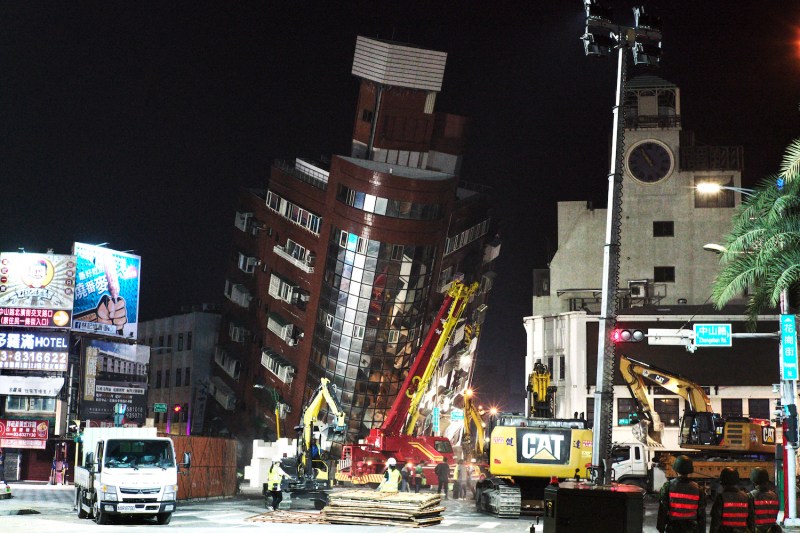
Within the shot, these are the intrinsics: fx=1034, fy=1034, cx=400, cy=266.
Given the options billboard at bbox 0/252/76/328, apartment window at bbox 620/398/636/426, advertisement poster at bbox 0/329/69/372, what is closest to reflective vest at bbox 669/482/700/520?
apartment window at bbox 620/398/636/426

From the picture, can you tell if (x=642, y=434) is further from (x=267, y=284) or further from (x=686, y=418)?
(x=267, y=284)

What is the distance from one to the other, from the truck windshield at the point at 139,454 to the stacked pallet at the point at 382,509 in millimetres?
4642

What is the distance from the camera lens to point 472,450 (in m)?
59.1

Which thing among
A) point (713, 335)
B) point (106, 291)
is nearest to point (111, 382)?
point (106, 291)

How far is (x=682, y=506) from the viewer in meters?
13.6

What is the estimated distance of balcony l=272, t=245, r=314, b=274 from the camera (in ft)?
275

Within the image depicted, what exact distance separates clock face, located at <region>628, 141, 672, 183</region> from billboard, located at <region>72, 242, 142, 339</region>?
3777 cm

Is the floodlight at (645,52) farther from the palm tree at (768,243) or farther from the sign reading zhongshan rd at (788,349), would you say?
the sign reading zhongshan rd at (788,349)

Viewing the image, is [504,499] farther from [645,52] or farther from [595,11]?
[595,11]

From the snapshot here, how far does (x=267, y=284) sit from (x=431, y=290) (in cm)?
1563

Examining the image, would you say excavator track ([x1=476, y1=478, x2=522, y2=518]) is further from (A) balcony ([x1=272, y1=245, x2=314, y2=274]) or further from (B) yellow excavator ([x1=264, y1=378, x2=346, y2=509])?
(A) balcony ([x1=272, y1=245, x2=314, y2=274])

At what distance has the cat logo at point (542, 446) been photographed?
109 feet

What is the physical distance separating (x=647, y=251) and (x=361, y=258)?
21.5 meters

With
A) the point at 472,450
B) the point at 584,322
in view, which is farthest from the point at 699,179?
the point at 472,450
